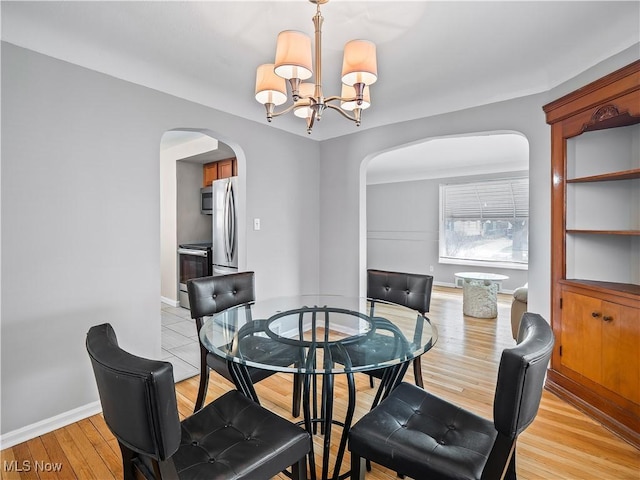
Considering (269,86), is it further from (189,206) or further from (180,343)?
(189,206)

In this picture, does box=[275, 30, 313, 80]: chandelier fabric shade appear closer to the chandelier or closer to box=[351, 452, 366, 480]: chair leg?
the chandelier

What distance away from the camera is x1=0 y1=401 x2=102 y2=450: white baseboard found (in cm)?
197

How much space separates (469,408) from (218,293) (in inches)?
76.6

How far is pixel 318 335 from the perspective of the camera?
2125mm

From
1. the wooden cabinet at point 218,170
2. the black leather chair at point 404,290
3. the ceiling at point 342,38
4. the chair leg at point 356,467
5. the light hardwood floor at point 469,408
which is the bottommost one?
the light hardwood floor at point 469,408

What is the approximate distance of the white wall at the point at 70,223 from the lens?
1982 mm

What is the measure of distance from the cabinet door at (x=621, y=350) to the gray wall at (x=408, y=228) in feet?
15.2

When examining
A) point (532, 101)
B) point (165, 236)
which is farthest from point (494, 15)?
point (165, 236)

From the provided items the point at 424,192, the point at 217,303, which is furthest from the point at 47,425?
the point at 424,192

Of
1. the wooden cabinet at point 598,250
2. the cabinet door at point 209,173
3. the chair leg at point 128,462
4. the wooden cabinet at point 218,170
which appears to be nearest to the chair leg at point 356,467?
the chair leg at point 128,462

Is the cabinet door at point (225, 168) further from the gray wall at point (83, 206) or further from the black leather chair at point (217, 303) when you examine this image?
the black leather chair at point (217, 303)

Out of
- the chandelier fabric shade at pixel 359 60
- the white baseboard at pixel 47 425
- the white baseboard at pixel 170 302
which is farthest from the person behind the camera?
the white baseboard at pixel 170 302

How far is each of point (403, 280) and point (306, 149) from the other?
2.14m

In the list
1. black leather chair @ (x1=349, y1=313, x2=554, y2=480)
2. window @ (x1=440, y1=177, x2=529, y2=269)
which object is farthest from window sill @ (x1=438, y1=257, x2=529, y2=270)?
black leather chair @ (x1=349, y1=313, x2=554, y2=480)
